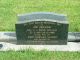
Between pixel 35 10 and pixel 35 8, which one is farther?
pixel 35 8

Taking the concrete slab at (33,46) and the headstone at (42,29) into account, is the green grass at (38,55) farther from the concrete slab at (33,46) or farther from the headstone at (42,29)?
the headstone at (42,29)

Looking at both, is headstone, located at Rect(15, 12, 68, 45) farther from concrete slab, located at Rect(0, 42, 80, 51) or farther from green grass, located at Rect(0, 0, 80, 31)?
green grass, located at Rect(0, 0, 80, 31)

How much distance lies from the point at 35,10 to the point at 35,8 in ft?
0.94

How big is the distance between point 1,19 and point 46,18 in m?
3.59

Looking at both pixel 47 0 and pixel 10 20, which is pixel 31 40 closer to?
pixel 10 20

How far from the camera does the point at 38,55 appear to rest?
779 cm

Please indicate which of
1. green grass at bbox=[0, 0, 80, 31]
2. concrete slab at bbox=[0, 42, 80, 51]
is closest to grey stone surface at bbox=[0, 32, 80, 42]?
concrete slab at bbox=[0, 42, 80, 51]

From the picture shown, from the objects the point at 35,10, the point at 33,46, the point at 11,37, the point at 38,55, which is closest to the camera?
the point at 38,55

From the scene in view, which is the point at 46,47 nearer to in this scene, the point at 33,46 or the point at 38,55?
the point at 33,46

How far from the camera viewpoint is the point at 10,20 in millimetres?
11016

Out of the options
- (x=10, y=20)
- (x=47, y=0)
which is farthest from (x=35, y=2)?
(x=10, y=20)

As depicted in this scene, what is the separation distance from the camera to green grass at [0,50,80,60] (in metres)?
7.66

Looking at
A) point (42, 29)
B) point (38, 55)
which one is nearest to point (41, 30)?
point (42, 29)

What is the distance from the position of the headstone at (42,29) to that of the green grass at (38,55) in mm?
543
